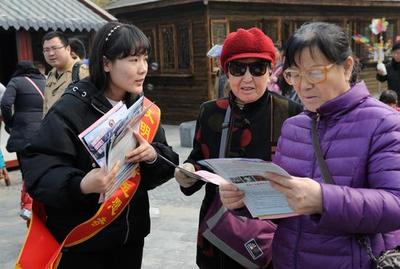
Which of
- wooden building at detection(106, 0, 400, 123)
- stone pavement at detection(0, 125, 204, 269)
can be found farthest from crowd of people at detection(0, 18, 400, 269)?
wooden building at detection(106, 0, 400, 123)

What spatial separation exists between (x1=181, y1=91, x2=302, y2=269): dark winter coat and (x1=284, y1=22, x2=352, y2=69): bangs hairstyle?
2.30 ft

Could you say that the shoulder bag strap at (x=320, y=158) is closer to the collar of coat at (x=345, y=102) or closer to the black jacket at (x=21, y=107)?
the collar of coat at (x=345, y=102)

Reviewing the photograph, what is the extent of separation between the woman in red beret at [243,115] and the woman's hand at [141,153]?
0.21 metres

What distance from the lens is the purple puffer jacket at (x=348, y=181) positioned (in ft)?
4.39

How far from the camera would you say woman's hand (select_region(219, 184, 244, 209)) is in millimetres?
1677

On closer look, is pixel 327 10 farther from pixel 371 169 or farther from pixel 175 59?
pixel 371 169

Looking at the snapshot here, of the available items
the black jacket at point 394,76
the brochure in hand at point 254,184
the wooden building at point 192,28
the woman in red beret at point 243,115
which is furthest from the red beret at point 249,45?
the wooden building at point 192,28

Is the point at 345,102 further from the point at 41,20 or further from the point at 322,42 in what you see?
the point at 41,20

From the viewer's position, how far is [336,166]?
149 cm

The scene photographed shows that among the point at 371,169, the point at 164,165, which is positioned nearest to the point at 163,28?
the point at 164,165

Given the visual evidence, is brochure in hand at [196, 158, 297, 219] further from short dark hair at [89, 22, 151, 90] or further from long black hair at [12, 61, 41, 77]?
long black hair at [12, 61, 41, 77]

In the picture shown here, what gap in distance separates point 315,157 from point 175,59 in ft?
36.6

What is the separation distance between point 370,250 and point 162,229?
3.59 meters

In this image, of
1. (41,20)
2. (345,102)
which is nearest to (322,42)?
(345,102)
